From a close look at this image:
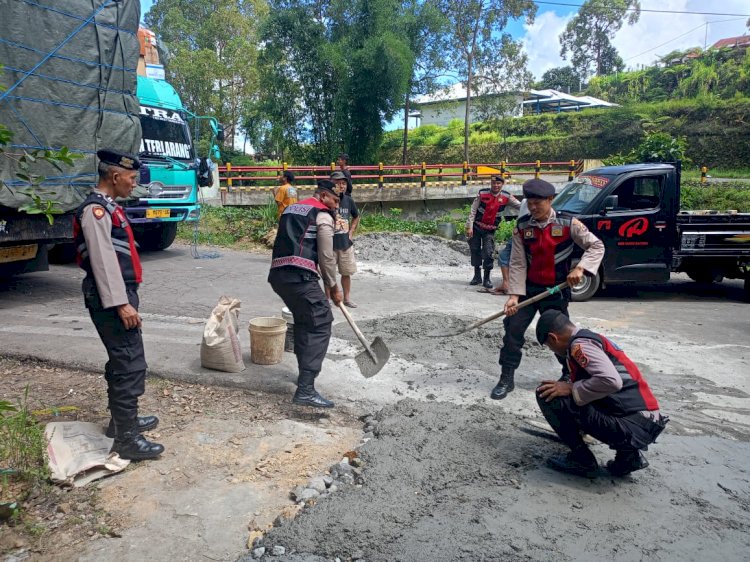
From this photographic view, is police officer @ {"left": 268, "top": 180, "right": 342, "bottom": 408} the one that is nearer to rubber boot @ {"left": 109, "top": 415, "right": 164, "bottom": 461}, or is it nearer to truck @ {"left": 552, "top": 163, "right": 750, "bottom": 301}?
rubber boot @ {"left": 109, "top": 415, "right": 164, "bottom": 461}

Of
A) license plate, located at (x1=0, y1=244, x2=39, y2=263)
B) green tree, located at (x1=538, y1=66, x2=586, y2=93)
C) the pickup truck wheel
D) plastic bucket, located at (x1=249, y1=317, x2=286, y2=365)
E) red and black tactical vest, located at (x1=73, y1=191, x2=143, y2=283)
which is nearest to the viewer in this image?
red and black tactical vest, located at (x1=73, y1=191, x2=143, y2=283)

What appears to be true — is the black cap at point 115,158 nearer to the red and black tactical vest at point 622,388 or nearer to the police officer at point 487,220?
the red and black tactical vest at point 622,388

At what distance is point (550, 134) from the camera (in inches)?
1212

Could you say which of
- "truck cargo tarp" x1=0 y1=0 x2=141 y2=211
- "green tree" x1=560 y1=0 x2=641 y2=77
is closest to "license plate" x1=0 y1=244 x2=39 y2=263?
"truck cargo tarp" x1=0 y1=0 x2=141 y2=211

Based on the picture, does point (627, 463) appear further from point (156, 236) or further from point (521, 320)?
point (156, 236)

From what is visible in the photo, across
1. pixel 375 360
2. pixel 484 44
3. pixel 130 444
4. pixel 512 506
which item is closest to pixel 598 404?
pixel 512 506

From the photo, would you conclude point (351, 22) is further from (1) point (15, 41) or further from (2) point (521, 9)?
(1) point (15, 41)

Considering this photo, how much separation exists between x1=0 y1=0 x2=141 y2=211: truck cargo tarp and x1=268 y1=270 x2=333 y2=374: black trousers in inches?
133

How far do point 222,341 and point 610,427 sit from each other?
10.2 feet

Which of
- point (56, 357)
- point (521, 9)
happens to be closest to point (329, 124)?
point (521, 9)

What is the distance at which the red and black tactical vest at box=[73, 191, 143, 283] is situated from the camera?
327cm

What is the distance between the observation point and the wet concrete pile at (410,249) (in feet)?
38.9

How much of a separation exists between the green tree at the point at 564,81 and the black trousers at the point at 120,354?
5493 centimetres

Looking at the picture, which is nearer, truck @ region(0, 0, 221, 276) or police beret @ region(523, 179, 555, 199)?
police beret @ region(523, 179, 555, 199)
